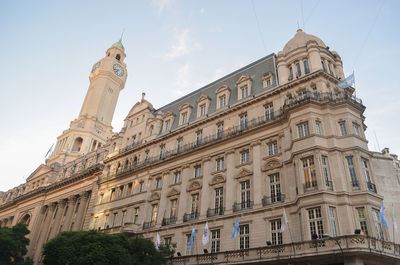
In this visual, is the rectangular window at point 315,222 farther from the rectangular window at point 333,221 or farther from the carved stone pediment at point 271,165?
the carved stone pediment at point 271,165

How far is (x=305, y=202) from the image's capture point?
88.5 ft

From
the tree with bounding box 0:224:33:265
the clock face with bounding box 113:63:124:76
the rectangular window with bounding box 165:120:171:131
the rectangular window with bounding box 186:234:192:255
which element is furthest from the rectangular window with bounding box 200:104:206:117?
the clock face with bounding box 113:63:124:76

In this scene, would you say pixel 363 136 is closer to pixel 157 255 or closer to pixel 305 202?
pixel 305 202

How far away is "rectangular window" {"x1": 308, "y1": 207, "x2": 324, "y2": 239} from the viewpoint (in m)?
25.4

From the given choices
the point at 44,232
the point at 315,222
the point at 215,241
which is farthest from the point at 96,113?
the point at 315,222

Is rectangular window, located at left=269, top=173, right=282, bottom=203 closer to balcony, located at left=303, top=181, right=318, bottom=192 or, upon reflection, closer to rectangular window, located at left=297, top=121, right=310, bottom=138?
balcony, located at left=303, top=181, right=318, bottom=192

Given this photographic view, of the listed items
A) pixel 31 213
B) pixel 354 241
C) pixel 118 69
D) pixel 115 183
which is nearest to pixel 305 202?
pixel 354 241

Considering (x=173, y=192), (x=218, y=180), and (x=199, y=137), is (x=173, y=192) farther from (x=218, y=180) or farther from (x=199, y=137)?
(x=199, y=137)

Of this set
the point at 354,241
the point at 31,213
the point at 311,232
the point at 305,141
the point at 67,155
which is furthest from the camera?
the point at 67,155

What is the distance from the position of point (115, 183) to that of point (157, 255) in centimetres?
2299

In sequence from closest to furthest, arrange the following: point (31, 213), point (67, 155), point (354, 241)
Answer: point (354, 241)
point (31, 213)
point (67, 155)

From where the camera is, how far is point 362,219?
25.7 metres

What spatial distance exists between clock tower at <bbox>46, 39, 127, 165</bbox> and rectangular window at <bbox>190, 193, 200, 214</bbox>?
45960 millimetres

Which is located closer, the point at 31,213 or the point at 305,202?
the point at 305,202
